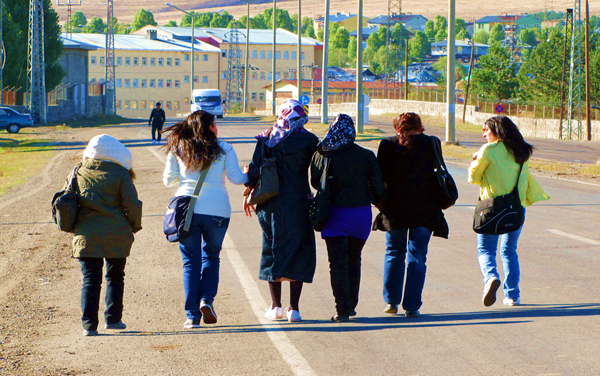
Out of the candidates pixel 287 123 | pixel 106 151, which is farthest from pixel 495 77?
pixel 106 151

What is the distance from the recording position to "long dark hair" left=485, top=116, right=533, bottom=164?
23.8ft

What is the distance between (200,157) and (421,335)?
2217 millimetres

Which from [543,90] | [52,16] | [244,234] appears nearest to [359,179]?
[244,234]

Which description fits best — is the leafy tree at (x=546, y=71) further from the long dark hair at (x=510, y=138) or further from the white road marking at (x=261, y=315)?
the long dark hair at (x=510, y=138)

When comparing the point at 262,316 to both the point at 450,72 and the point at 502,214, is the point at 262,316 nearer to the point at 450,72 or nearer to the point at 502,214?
the point at 502,214

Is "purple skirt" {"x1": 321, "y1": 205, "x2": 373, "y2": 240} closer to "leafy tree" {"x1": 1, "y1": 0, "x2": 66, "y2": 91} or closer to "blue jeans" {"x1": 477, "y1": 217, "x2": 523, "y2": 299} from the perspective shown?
"blue jeans" {"x1": 477, "y1": 217, "x2": 523, "y2": 299}

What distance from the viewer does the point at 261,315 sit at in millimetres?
7254

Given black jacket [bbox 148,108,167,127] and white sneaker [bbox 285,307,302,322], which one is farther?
black jacket [bbox 148,108,167,127]

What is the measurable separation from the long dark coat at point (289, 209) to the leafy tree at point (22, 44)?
59.4 metres

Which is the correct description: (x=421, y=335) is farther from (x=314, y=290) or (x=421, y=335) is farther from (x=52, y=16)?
(x=52, y=16)

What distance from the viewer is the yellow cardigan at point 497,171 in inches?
287

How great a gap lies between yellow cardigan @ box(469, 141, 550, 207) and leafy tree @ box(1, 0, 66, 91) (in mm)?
59455

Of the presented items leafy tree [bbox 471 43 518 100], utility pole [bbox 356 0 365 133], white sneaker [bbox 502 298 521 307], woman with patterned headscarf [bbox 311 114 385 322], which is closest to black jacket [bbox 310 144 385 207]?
woman with patterned headscarf [bbox 311 114 385 322]

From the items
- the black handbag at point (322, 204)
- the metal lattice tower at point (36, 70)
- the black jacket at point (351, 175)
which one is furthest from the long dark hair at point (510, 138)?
the metal lattice tower at point (36, 70)
